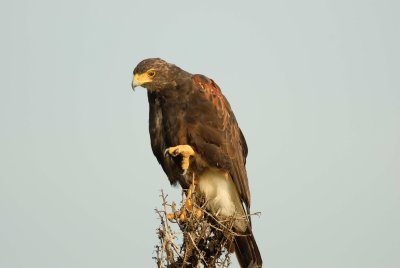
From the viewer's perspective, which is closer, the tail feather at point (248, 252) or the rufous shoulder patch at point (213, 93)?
the tail feather at point (248, 252)

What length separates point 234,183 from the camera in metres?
8.47

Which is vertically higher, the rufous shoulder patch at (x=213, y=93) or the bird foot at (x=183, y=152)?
the rufous shoulder patch at (x=213, y=93)

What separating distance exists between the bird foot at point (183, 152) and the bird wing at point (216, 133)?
0.10 meters

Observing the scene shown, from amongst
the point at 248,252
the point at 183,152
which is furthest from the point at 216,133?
the point at 248,252

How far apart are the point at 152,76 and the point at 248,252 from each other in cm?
252

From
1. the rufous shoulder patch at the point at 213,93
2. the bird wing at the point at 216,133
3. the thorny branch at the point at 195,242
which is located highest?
the rufous shoulder patch at the point at 213,93

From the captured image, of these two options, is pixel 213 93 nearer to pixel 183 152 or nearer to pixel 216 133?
pixel 216 133

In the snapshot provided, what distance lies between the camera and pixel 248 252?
8.09 m

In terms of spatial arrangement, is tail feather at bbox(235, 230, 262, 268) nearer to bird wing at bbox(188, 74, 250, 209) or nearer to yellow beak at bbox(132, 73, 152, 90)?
bird wing at bbox(188, 74, 250, 209)

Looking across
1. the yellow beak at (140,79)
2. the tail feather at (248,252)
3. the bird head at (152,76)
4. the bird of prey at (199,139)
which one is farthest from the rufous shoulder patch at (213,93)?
the tail feather at (248,252)

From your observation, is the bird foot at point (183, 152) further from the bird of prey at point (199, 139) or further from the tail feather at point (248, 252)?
the tail feather at point (248, 252)

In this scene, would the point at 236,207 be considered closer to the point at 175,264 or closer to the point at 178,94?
the point at 178,94

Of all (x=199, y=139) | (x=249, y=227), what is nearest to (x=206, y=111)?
(x=199, y=139)

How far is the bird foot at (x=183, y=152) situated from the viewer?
313 inches
